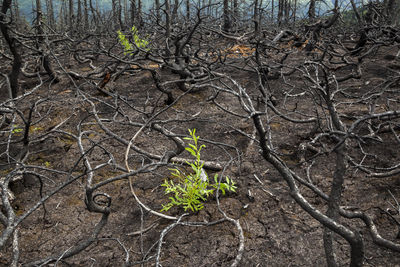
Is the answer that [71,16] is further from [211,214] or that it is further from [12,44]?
[211,214]

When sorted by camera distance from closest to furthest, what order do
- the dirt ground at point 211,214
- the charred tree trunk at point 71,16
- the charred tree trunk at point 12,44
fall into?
the dirt ground at point 211,214 < the charred tree trunk at point 12,44 < the charred tree trunk at point 71,16

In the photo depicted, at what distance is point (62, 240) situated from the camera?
216 centimetres

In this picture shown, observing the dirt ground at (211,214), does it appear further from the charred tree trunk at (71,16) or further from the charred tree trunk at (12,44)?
the charred tree trunk at (71,16)

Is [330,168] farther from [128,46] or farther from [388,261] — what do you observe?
[128,46]

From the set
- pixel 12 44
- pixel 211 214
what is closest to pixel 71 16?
pixel 12 44

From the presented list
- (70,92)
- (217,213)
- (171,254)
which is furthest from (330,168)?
(70,92)

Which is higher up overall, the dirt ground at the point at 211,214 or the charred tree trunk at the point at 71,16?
the charred tree trunk at the point at 71,16

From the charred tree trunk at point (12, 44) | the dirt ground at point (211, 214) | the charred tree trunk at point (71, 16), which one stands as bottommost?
the dirt ground at point (211, 214)

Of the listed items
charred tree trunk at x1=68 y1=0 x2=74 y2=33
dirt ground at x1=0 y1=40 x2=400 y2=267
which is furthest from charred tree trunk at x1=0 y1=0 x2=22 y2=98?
charred tree trunk at x1=68 y1=0 x2=74 y2=33

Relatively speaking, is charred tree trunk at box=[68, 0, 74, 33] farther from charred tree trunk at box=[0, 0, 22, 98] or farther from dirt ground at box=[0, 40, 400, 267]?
dirt ground at box=[0, 40, 400, 267]

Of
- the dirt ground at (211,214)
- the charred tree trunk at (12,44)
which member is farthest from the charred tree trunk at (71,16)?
the dirt ground at (211,214)

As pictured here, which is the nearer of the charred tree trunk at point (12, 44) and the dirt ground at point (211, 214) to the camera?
the dirt ground at point (211, 214)

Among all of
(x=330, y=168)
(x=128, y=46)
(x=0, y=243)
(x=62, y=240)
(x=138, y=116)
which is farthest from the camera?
(x=128, y=46)

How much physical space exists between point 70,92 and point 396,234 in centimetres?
521
